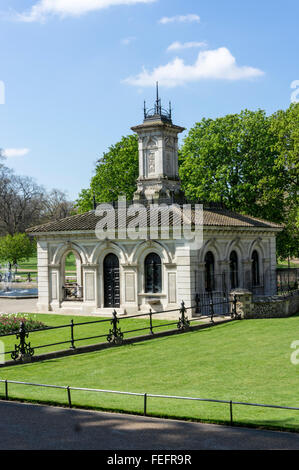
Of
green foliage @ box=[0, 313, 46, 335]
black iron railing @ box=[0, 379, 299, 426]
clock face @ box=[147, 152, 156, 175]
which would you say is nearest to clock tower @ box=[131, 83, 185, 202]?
clock face @ box=[147, 152, 156, 175]

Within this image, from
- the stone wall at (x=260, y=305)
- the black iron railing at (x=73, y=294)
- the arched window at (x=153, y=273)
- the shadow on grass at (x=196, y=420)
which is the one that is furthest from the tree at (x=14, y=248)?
the shadow on grass at (x=196, y=420)

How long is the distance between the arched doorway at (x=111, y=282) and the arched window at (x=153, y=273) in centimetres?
179

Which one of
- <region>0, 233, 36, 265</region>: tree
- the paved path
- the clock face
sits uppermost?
the clock face

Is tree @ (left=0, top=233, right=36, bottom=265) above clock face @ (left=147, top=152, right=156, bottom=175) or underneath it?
underneath

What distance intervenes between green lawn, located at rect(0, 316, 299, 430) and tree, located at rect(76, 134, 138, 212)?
2835cm

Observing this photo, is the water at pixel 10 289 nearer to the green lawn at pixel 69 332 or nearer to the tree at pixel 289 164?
the green lawn at pixel 69 332

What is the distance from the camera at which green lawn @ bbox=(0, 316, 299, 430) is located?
35.2 feet

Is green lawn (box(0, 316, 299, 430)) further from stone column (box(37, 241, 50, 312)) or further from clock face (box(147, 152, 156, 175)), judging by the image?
clock face (box(147, 152, 156, 175))

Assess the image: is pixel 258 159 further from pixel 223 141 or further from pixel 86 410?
pixel 86 410

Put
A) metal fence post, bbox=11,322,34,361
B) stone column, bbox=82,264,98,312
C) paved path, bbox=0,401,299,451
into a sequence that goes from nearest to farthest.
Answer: paved path, bbox=0,401,299,451 → metal fence post, bbox=11,322,34,361 → stone column, bbox=82,264,98,312

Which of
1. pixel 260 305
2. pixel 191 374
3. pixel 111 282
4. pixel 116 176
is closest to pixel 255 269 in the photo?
pixel 260 305

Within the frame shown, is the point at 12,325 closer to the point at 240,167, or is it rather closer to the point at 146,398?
the point at 146,398

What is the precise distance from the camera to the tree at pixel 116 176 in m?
49.0

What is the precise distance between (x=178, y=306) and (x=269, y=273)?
9161 mm
